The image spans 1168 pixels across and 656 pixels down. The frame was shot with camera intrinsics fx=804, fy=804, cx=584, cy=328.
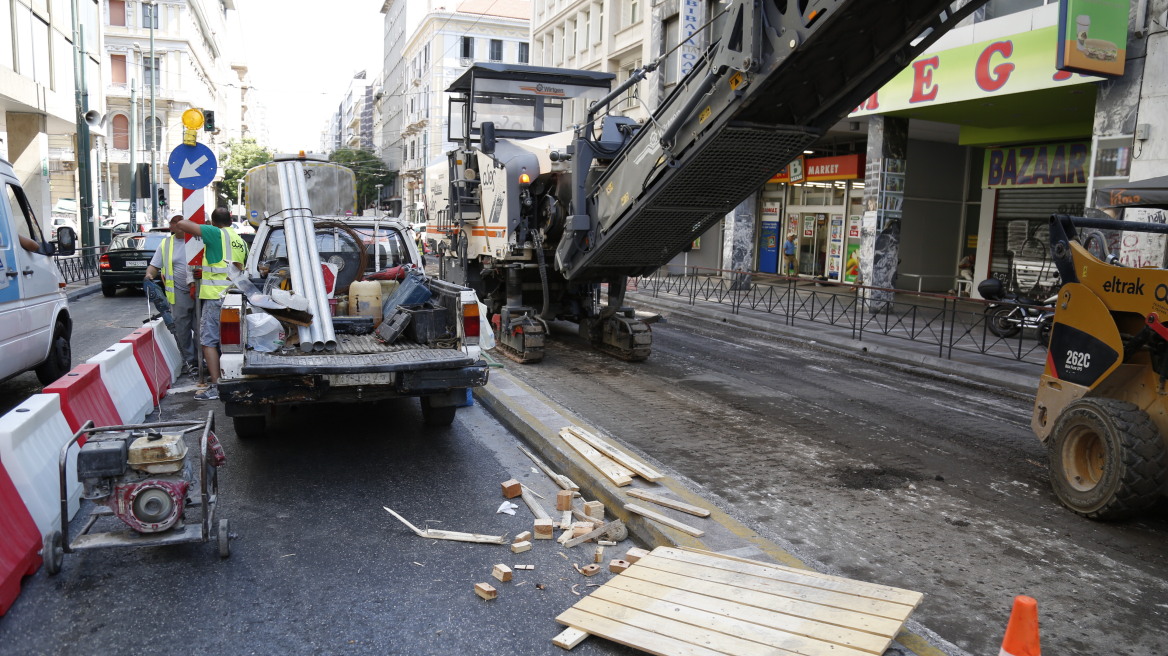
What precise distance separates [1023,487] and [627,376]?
4968 mm

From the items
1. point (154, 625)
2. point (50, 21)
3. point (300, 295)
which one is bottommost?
point (154, 625)

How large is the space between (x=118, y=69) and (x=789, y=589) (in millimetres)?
65830

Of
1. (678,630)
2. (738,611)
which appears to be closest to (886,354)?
(738,611)

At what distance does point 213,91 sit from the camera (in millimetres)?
74688

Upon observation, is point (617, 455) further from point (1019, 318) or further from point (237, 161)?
point (237, 161)

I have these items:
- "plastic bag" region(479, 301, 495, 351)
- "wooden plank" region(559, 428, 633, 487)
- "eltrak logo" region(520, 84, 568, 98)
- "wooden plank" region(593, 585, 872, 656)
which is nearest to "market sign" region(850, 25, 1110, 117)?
"eltrak logo" region(520, 84, 568, 98)

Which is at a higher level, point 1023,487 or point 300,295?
point 300,295

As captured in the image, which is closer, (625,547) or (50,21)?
(625,547)

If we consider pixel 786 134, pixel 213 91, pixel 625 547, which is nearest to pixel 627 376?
pixel 786 134

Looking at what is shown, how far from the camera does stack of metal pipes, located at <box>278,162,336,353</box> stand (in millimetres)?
6461

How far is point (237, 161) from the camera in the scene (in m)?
64.8

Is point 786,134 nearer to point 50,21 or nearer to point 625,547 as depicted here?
point 625,547

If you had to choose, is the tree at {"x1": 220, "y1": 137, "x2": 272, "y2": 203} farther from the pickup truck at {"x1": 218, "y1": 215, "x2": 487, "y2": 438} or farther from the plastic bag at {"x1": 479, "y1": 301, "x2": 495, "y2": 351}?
the plastic bag at {"x1": 479, "y1": 301, "x2": 495, "y2": 351}

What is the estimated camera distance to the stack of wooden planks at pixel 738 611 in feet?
11.5
